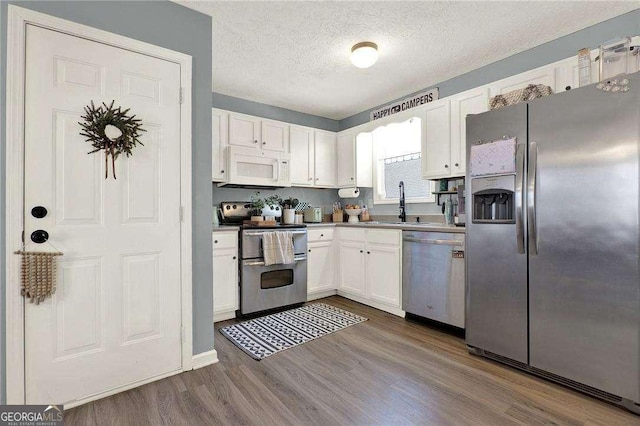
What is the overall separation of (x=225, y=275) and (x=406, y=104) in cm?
292

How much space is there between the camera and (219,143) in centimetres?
348

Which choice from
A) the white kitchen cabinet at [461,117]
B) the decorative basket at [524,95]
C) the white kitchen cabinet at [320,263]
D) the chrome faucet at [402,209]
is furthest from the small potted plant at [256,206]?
the decorative basket at [524,95]

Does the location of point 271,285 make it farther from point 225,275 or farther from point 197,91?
point 197,91

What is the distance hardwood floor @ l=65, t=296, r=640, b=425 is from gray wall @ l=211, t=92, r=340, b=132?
2854 millimetres

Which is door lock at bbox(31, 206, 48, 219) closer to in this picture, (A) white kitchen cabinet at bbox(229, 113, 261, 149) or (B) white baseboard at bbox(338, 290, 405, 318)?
(A) white kitchen cabinet at bbox(229, 113, 261, 149)

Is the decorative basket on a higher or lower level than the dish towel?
higher

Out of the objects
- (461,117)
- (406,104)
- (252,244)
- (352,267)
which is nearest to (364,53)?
(461,117)

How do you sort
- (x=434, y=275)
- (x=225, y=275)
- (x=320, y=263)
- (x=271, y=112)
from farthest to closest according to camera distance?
(x=271, y=112) < (x=320, y=263) < (x=225, y=275) < (x=434, y=275)

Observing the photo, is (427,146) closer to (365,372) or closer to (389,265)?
(389,265)

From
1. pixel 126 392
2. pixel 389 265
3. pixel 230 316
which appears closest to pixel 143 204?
pixel 126 392

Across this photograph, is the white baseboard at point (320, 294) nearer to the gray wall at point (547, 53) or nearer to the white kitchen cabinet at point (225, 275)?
the white kitchen cabinet at point (225, 275)

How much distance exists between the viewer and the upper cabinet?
141 inches

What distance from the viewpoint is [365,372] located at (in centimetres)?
210

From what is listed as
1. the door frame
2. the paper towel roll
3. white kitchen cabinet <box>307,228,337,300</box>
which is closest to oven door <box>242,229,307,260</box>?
white kitchen cabinet <box>307,228,337,300</box>
